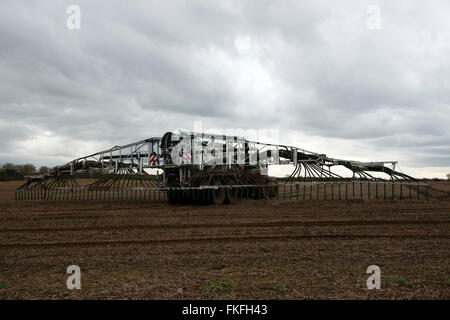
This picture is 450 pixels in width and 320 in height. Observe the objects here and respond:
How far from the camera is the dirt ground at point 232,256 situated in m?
4.68

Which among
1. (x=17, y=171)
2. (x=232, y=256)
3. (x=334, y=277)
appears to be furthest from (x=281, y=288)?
(x=17, y=171)

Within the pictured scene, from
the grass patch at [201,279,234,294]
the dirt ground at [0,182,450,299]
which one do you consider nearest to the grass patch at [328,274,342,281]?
the dirt ground at [0,182,450,299]

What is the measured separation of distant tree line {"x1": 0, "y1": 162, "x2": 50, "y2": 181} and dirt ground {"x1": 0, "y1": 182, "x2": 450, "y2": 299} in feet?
162

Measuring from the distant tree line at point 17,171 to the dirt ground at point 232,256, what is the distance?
49.4 m

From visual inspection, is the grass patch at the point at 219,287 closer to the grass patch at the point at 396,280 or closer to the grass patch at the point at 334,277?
the grass patch at the point at 334,277

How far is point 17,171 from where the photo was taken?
2293 inches

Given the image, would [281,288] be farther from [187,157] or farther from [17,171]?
[17,171]

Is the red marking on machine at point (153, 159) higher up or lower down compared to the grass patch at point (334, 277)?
higher up

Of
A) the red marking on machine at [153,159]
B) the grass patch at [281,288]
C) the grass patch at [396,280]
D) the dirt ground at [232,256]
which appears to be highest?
the red marking on machine at [153,159]

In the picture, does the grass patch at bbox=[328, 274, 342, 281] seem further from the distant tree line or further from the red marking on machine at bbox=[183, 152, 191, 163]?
the distant tree line

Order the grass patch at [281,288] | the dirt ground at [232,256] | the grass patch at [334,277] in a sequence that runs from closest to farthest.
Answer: the grass patch at [281,288] < the dirt ground at [232,256] < the grass patch at [334,277]

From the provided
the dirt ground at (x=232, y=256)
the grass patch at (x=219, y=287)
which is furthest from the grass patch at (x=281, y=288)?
the grass patch at (x=219, y=287)
